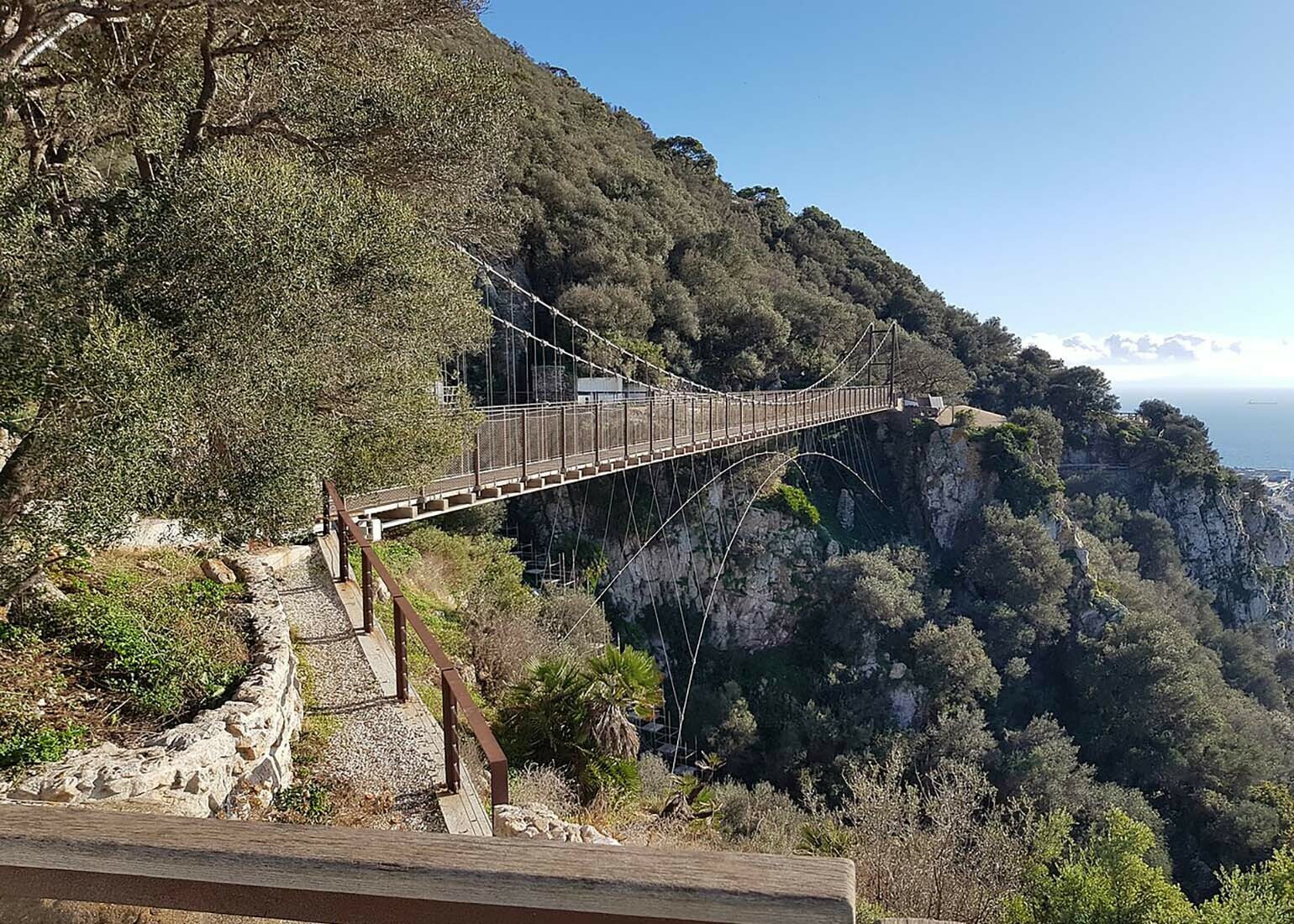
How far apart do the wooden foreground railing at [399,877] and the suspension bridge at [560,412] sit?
7147 millimetres

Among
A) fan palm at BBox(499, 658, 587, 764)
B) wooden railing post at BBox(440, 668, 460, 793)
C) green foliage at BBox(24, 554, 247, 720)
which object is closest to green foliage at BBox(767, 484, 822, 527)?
fan palm at BBox(499, 658, 587, 764)

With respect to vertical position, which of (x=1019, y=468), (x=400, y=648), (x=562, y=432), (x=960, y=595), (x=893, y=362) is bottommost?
(x=960, y=595)

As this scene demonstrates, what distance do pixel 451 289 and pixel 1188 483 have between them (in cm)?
3365

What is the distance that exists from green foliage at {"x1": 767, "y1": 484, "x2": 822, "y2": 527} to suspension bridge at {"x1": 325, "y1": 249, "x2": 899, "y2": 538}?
2.34 m

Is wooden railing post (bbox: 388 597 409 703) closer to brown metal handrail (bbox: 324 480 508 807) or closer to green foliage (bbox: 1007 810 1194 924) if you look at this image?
brown metal handrail (bbox: 324 480 508 807)

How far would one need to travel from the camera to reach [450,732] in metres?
3.68

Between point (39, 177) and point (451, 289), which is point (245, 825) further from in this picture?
point (451, 289)

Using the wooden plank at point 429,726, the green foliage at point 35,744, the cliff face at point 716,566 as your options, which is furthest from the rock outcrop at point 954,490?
the green foliage at point 35,744

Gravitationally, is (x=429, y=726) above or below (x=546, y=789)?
above

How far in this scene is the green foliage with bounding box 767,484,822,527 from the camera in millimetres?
21500

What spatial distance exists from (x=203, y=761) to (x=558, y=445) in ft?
23.9

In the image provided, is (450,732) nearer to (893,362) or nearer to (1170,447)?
(893,362)

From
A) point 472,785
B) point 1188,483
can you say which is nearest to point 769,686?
point 472,785

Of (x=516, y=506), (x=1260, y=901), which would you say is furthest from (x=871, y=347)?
(x=1260, y=901)
